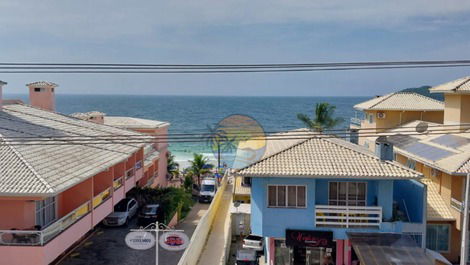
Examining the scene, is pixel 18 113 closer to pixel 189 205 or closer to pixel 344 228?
pixel 189 205

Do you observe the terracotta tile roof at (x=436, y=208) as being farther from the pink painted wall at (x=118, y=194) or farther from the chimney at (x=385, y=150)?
the pink painted wall at (x=118, y=194)

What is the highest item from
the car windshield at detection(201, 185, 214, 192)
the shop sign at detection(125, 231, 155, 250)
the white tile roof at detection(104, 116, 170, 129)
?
the white tile roof at detection(104, 116, 170, 129)

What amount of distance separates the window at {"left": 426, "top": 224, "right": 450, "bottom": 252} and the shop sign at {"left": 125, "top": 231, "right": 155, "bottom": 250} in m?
13.4

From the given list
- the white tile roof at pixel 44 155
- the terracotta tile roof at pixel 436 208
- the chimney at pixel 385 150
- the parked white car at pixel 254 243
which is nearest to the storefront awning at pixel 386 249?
the chimney at pixel 385 150

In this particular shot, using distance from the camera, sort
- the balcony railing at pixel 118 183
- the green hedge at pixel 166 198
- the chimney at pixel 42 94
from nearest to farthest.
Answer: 1. the balcony railing at pixel 118 183
2. the green hedge at pixel 166 198
3. the chimney at pixel 42 94

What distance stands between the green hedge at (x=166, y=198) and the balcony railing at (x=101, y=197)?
5035mm

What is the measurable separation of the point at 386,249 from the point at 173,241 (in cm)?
797

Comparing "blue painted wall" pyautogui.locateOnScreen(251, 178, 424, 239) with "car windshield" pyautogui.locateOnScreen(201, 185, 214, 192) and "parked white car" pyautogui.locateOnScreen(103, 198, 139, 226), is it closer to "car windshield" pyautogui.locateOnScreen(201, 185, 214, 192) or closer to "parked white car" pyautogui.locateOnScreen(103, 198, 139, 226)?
"parked white car" pyautogui.locateOnScreen(103, 198, 139, 226)

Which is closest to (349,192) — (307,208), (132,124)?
(307,208)

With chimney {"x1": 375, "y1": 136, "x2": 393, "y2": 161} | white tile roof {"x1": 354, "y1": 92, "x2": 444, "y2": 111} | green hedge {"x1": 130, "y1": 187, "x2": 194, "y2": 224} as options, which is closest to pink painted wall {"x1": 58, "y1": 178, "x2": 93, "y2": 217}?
green hedge {"x1": 130, "y1": 187, "x2": 194, "y2": 224}

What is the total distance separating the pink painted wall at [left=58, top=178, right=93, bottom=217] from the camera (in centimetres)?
2111

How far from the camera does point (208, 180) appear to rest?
39.0 m

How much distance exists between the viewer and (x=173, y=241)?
1681 centimetres

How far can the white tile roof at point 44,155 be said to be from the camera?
16.2 m
